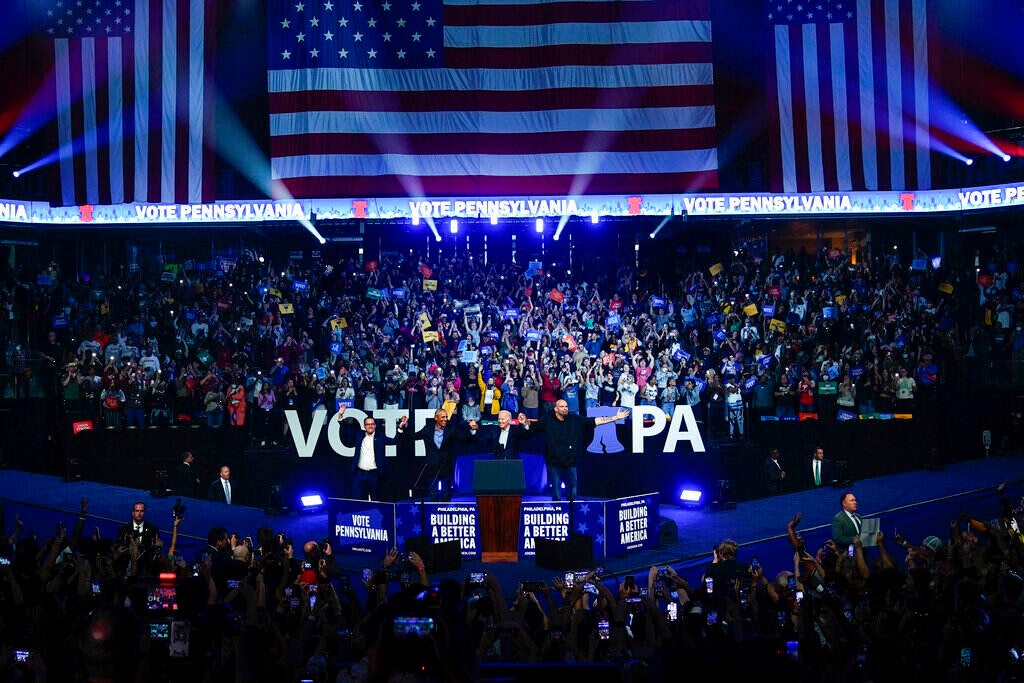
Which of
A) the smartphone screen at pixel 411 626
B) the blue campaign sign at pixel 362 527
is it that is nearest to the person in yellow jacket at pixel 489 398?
the blue campaign sign at pixel 362 527

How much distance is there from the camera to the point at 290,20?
76.3 feet

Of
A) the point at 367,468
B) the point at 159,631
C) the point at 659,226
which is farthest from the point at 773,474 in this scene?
the point at 159,631

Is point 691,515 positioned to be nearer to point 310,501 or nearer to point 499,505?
point 499,505

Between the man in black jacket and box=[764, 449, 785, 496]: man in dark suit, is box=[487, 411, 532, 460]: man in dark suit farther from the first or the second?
box=[764, 449, 785, 496]: man in dark suit


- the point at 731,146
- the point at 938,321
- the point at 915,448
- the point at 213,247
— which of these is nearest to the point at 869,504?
the point at 915,448

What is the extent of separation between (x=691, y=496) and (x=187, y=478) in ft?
29.8

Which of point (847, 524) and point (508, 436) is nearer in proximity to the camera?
point (847, 524)

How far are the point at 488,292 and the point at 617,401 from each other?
6278 mm

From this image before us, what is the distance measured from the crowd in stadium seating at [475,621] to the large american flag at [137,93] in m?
12.9

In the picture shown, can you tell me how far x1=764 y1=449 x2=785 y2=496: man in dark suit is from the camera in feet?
65.6

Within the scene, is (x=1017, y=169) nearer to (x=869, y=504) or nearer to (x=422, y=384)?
(x=869, y=504)

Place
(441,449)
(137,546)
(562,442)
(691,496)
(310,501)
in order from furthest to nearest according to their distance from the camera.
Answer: (691,496) < (310,501) < (441,449) < (562,442) < (137,546)

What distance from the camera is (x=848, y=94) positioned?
76.5 feet

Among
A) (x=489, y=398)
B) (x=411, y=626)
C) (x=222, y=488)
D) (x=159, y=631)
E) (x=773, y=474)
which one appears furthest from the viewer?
(x=489, y=398)
